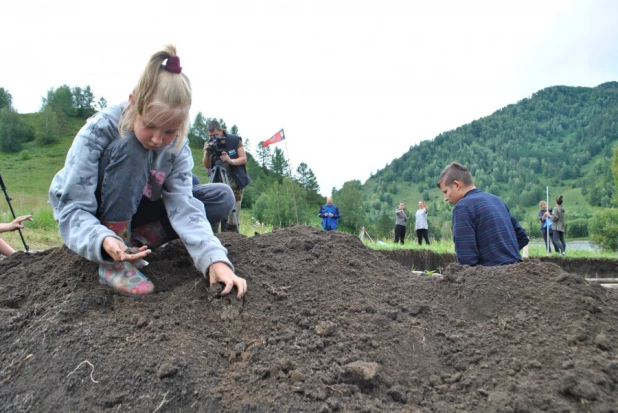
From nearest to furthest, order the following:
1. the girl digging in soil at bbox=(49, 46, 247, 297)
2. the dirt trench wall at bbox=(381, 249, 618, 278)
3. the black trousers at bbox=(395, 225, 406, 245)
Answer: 1. the girl digging in soil at bbox=(49, 46, 247, 297)
2. the dirt trench wall at bbox=(381, 249, 618, 278)
3. the black trousers at bbox=(395, 225, 406, 245)

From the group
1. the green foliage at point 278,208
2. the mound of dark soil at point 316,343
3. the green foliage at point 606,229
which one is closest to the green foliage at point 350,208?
the green foliage at point 278,208

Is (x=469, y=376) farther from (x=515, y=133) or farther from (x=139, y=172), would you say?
(x=515, y=133)

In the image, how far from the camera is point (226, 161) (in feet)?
19.1

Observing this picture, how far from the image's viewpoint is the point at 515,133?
127188mm

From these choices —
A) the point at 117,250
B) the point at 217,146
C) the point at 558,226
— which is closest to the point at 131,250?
the point at 117,250

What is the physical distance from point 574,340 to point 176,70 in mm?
1845

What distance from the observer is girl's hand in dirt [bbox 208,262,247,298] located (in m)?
1.77

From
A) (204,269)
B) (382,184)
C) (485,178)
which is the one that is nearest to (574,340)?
(204,269)

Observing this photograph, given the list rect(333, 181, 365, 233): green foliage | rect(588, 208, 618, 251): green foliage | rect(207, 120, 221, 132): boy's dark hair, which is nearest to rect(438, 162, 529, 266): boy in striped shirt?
rect(207, 120, 221, 132): boy's dark hair

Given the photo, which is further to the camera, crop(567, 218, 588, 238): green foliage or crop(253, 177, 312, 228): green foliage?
crop(567, 218, 588, 238): green foliage

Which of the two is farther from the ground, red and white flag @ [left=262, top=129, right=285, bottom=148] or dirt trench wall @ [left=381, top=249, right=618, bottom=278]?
red and white flag @ [left=262, top=129, right=285, bottom=148]

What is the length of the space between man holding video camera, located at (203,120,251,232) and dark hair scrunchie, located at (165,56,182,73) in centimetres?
390

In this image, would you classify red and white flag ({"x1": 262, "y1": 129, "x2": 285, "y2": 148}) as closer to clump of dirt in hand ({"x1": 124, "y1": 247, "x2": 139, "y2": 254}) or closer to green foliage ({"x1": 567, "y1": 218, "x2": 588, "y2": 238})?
clump of dirt in hand ({"x1": 124, "y1": 247, "x2": 139, "y2": 254})

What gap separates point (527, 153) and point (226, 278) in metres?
133
